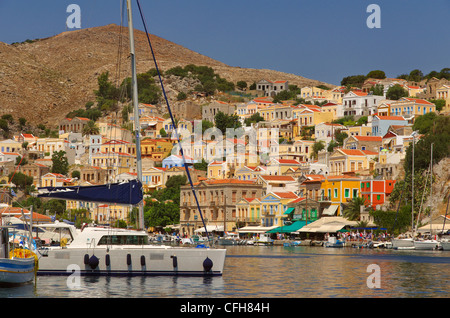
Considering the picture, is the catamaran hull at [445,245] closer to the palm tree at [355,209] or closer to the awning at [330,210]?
the palm tree at [355,209]

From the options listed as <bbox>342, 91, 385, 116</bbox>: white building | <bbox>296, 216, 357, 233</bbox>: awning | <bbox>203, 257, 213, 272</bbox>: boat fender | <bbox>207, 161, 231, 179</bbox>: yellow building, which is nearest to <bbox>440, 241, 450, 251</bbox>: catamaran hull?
<bbox>296, 216, 357, 233</bbox>: awning

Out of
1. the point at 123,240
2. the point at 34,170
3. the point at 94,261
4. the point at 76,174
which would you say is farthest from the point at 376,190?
the point at 34,170

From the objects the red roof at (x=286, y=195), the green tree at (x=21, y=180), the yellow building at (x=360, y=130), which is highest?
the yellow building at (x=360, y=130)

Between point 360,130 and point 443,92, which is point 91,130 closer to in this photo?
point 360,130

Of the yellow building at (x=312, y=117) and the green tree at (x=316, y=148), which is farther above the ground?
the yellow building at (x=312, y=117)

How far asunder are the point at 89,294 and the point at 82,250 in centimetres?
538

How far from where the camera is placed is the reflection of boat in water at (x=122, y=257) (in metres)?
37.0

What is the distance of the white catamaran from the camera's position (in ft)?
121

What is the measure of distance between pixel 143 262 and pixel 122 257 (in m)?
1.00

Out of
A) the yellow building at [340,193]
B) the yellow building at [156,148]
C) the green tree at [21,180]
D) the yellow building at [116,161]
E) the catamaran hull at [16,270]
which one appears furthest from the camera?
the yellow building at [156,148]

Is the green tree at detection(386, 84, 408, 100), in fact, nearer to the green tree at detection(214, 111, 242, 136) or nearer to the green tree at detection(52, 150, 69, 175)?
the green tree at detection(214, 111, 242, 136)

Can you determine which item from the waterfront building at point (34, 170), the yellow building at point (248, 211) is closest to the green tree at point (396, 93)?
the yellow building at point (248, 211)

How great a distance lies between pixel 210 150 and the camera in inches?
6201
